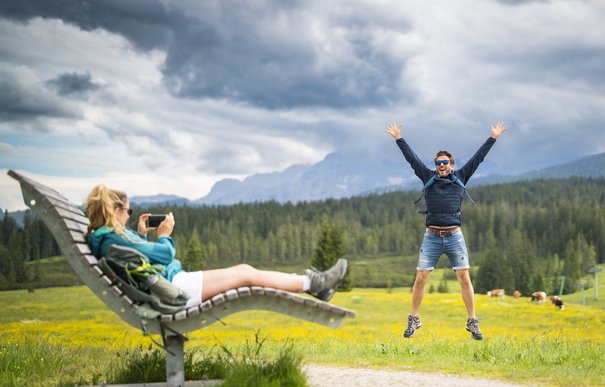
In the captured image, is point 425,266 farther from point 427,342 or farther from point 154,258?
point 154,258

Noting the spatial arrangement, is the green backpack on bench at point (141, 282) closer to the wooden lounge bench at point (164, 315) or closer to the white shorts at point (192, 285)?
the wooden lounge bench at point (164, 315)

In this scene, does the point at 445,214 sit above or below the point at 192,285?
above

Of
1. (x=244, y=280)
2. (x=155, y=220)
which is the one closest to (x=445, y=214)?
(x=244, y=280)

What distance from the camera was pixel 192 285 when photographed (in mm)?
6551

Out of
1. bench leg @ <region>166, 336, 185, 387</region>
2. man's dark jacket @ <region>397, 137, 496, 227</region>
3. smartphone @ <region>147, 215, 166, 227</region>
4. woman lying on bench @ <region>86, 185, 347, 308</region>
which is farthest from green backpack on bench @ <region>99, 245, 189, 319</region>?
man's dark jacket @ <region>397, 137, 496, 227</region>

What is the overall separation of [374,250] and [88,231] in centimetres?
18069

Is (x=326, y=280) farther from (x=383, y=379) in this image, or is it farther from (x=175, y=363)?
(x=383, y=379)

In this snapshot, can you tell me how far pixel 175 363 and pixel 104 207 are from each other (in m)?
1.83

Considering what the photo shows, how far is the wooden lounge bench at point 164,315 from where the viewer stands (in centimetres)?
611

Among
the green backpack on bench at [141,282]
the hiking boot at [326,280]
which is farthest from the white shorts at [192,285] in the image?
the hiking boot at [326,280]

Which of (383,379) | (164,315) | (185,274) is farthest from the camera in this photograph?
(383,379)

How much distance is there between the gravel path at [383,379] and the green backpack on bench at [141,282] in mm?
2141

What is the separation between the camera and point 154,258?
254 inches

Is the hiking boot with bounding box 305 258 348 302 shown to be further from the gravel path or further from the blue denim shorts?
the blue denim shorts
